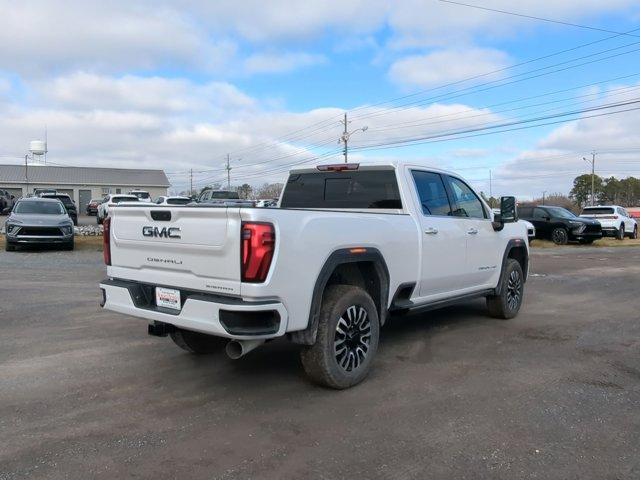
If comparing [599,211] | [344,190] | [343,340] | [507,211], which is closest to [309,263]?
[343,340]

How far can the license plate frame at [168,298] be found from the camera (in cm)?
438

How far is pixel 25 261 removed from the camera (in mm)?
14047

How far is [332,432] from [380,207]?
272cm

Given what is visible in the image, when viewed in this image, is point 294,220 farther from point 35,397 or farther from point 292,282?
point 35,397

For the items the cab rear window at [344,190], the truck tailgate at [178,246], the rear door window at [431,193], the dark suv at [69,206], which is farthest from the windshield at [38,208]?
the rear door window at [431,193]

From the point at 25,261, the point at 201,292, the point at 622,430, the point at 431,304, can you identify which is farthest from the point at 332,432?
the point at 25,261

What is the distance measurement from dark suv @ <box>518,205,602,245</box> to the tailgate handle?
21.6 meters

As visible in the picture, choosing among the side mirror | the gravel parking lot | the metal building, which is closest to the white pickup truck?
the gravel parking lot

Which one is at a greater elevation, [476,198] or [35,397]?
[476,198]

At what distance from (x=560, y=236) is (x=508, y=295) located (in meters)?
17.2

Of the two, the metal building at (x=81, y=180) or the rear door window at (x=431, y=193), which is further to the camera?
the metal building at (x=81, y=180)

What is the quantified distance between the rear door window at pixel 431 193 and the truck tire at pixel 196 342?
2.57 m

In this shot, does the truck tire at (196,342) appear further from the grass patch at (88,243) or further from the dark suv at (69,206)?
the dark suv at (69,206)

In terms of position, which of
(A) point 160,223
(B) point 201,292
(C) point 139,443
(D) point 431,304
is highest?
(A) point 160,223
